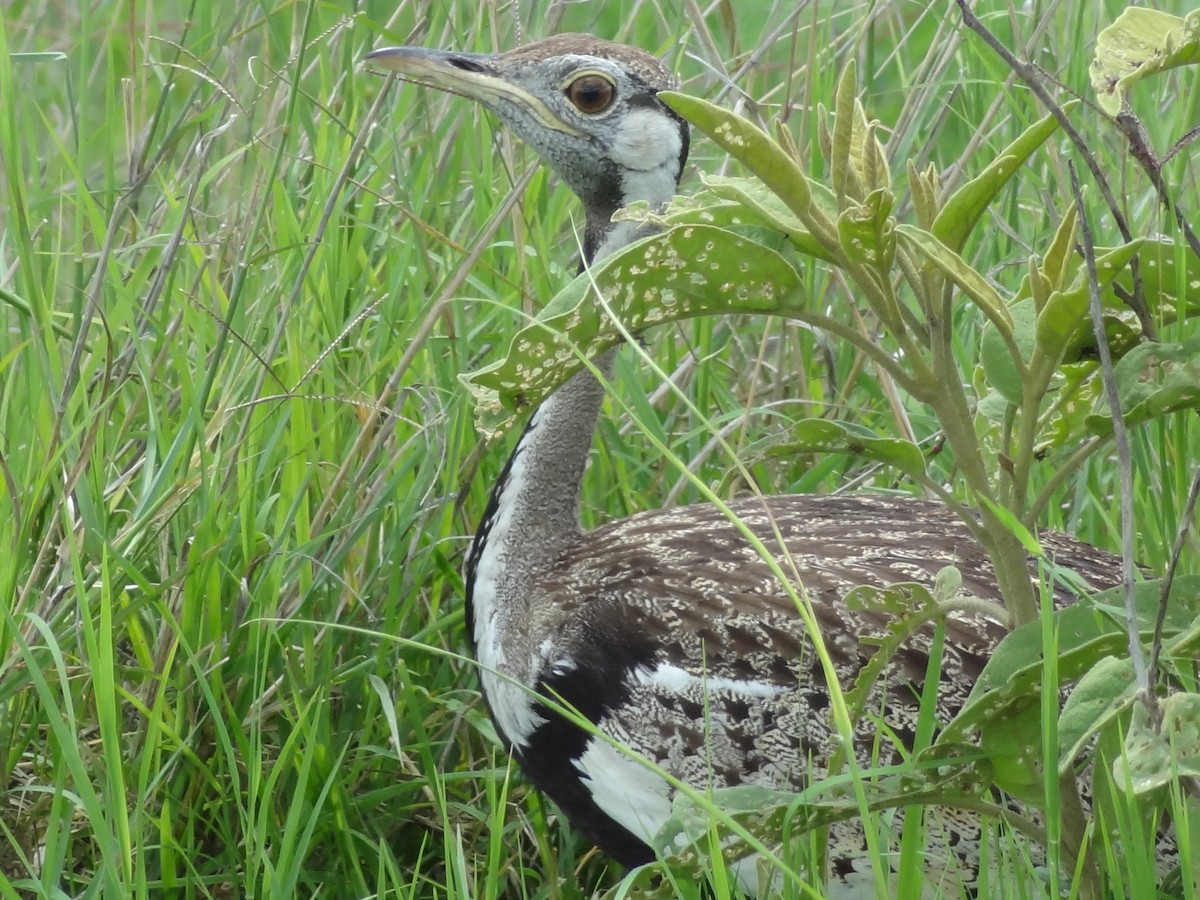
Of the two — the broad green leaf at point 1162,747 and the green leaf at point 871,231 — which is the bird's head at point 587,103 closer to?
the green leaf at point 871,231

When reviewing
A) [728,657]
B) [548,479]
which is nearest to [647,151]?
[548,479]

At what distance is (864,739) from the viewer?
2.20 metres

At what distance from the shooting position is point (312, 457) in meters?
2.70

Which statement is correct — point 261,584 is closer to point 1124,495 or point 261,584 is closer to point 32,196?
point 32,196

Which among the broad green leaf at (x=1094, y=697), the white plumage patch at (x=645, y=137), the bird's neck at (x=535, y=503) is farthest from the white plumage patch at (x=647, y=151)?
the broad green leaf at (x=1094, y=697)

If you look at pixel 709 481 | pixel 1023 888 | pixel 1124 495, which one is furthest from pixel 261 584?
pixel 1124 495

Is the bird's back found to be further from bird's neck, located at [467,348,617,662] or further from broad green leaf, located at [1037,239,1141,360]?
broad green leaf, located at [1037,239,1141,360]

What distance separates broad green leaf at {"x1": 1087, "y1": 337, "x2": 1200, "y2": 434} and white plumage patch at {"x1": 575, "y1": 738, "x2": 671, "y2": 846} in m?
0.84

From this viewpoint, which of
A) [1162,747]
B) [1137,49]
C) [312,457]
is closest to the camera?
[1162,747]

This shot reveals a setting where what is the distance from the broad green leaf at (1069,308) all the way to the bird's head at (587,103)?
106cm

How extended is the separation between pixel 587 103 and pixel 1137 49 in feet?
3.65

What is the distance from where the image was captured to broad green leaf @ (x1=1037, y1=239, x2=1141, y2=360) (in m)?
1.54

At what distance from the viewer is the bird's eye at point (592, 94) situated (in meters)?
2.54

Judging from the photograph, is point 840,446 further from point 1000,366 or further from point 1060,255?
point 1060,255
